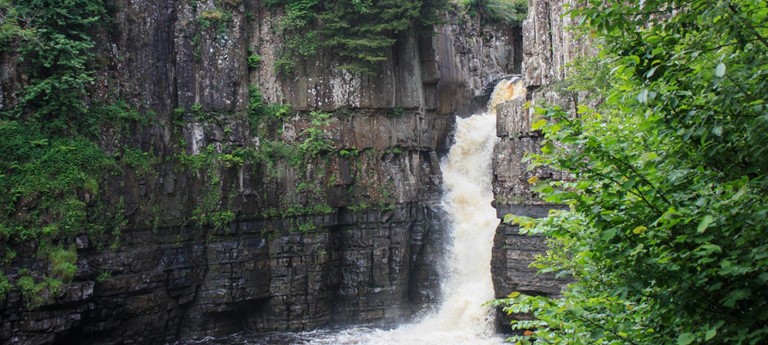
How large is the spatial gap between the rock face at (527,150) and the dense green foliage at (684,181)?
14.8 meters

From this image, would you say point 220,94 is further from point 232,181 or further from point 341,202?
point 341,202

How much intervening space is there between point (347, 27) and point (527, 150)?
849 cm

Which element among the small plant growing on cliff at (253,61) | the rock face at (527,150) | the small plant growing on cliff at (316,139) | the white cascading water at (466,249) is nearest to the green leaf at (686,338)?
the rock face at (527,150)

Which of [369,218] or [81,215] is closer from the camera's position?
[81,215]

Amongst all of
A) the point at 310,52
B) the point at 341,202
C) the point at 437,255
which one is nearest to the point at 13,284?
the point at 341,202

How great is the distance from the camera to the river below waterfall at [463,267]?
21078 millimetres

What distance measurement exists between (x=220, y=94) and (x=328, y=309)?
940 centimetres

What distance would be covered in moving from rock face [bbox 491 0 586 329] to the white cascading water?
117 cm

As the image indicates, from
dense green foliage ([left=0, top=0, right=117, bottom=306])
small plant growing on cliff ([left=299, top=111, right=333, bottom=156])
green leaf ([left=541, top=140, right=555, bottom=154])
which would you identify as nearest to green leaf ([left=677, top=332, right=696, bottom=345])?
green leaf ([left=541, top=140, right=555, bottom=154])

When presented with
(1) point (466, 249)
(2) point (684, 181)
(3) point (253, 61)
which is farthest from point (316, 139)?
(2) point (684, 181)

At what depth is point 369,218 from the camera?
2373 centimetres

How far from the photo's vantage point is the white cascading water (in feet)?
69.4

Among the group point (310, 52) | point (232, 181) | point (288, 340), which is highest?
point (310, 52)

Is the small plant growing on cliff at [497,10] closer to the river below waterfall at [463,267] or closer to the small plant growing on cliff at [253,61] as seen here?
the river below waterfall at [463,267]
